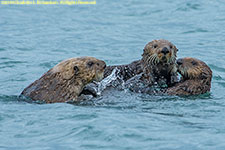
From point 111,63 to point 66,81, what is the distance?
15.1 ft

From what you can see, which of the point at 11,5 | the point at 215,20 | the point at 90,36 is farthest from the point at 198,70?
the point at 11,5

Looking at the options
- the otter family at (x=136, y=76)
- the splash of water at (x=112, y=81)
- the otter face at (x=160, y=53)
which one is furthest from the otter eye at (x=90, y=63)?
the otter face at (x=160, y=53)

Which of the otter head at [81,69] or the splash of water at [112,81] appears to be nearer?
the otter head at [81,69]

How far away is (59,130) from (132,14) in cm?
1321

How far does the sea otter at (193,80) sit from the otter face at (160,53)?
0.26 metres

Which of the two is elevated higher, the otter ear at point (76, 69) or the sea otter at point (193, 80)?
the otter ear at point (76, 69)

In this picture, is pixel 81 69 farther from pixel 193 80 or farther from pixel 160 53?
pixel 193 80

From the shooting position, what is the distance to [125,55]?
14.4 m

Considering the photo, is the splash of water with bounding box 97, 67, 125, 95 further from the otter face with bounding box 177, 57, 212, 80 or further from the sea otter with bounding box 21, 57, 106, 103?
the otter face with bounding box 177, 57, 212, 80

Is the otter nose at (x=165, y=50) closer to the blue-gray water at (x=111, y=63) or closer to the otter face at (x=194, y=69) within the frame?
the otter face at (x=194, y=69)

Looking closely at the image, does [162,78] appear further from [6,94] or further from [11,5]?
[11,5]

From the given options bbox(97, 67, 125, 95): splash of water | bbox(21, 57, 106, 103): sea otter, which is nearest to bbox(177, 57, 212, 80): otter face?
bbox(97, 67, 125, 95): splash of water

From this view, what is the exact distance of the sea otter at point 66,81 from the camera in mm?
8859

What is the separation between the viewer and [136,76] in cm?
1057
